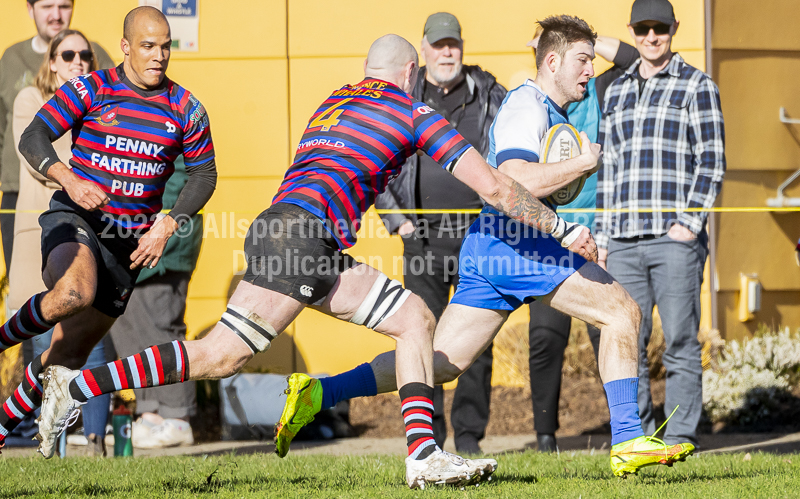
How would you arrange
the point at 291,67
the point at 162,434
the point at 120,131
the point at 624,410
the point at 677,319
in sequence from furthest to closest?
the point at 291,67
the point at 162,434
the point at 677,319
the point at 120,131
the point at 624,410

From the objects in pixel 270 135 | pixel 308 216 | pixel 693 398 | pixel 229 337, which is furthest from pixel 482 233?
pixel 270 135

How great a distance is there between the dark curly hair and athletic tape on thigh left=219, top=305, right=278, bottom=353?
1.91m

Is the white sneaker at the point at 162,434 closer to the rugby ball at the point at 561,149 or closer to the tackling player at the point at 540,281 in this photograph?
the tackling player at the point at 540,281

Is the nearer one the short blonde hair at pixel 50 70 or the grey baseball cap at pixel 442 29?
the grey baseball cap at pixel 442 29

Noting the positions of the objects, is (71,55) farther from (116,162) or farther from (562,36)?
(562,36)

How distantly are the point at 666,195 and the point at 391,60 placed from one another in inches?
97.2

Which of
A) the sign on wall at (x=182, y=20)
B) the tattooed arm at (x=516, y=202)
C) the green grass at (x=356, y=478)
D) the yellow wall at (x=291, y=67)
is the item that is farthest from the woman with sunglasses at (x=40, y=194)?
the tattooed arm at (x=516, y=202)

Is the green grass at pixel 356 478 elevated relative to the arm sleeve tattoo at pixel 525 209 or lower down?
lower down

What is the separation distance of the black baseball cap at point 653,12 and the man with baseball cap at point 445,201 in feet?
3.31

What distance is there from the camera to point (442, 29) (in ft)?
19.9

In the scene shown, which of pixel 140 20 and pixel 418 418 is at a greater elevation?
pixel 140 20

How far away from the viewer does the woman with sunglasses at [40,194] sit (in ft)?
19.6

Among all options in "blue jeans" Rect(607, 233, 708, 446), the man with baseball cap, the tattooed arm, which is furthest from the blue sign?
the tattooed arm

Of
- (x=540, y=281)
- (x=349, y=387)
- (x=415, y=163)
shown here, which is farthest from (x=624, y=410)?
(x=415, y=163)
